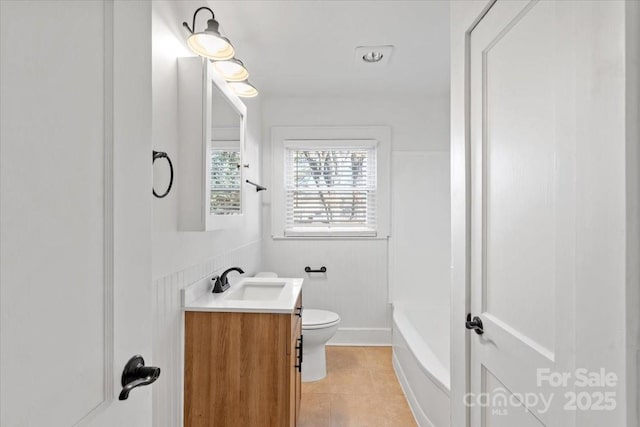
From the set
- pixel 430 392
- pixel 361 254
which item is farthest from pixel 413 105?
pixel 430 392

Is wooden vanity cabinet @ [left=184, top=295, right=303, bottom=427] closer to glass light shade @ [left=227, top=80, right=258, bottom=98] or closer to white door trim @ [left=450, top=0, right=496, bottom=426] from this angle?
white door trim @ [left=450, top=0, right=496, bottom=426]

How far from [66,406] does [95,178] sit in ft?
1.18

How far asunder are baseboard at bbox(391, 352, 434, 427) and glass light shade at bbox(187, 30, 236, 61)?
2.17 meters

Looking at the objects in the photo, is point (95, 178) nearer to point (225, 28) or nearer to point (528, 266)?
point (528, 266)

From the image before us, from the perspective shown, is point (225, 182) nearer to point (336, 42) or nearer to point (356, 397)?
point (336, 42)

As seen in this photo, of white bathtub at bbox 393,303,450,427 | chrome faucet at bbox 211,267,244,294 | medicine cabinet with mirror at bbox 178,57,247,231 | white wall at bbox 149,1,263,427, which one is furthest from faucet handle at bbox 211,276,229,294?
white bathtub at bbox 393,303,450,427

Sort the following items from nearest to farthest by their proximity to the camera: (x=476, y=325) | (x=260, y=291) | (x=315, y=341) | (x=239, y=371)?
1. (x=476, y=325)
2. (x=239, y=371)
3. (x=260, y=291)
4. (x=315, y=341)

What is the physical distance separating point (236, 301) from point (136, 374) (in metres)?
1.01

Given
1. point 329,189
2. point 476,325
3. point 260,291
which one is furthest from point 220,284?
point 329,189

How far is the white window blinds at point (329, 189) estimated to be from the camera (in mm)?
3318

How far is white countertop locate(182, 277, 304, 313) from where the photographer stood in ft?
5.24

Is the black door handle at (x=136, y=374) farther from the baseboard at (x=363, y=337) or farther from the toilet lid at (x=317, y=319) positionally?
the baseboard at (x=363, y=337)

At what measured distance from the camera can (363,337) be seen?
3.30m

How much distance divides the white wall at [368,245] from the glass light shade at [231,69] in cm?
145
